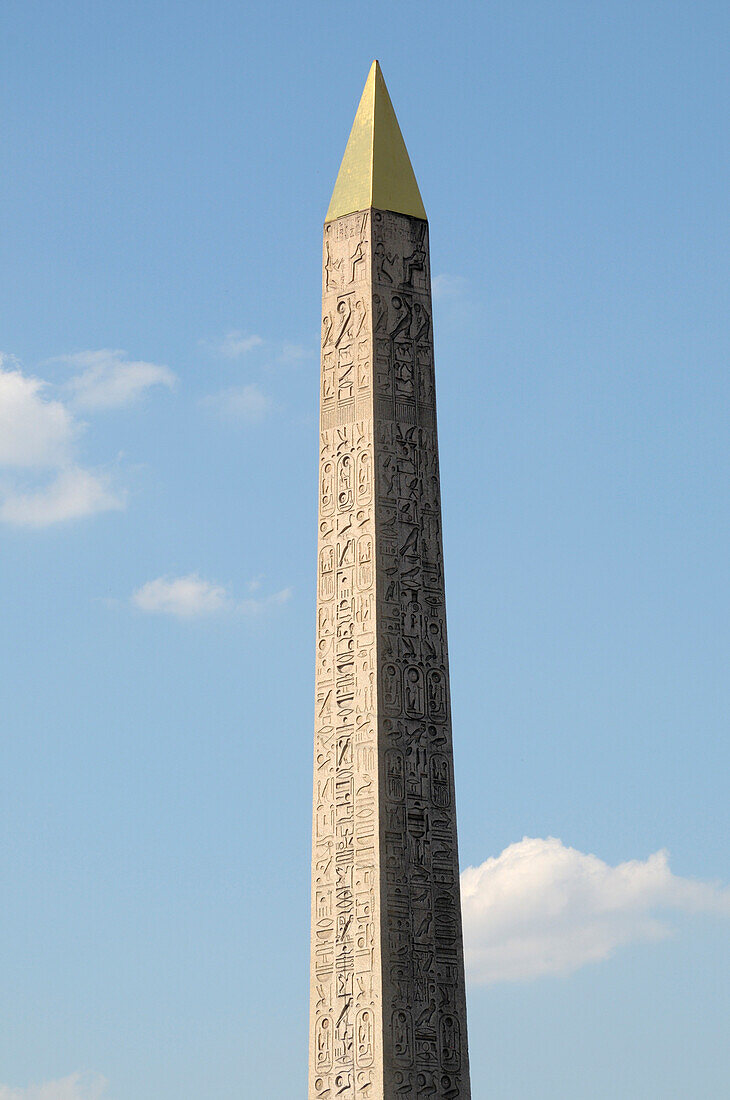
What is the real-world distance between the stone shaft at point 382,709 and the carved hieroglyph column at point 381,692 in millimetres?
11

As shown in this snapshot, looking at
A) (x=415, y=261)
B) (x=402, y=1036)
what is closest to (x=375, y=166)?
(x=415, y=261)

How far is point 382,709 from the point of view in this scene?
1800cm

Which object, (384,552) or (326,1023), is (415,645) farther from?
(326,1023)

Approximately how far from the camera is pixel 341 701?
18.2 metres

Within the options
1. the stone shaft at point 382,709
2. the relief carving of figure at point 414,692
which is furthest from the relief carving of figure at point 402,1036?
the relief carving of figure at point 414,692

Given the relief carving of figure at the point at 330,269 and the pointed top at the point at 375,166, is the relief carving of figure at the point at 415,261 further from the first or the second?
the relief carving of figure at the point at 330,269

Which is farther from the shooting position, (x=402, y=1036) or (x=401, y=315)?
(x=401, y=315)

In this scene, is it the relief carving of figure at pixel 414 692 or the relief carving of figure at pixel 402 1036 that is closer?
the relief carving of figure at pixel 402 1036

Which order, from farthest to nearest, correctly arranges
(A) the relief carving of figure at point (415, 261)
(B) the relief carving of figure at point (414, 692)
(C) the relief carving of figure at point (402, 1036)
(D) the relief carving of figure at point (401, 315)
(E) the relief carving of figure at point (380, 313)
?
1. (A) the relief carving of figure at point (415, 261)
2. (D) the relief carving of figure at point (401, 315)
3. (E) the relief carving of figure at point (380, 313)
4. (B) the relief carving of figure at point (414, 692)
5. (C) the relief carving of figure at point (402, 1036)

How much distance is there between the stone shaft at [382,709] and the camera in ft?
57.8

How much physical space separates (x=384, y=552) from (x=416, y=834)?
79.6 inches

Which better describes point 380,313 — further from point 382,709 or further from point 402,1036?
point 402,1036

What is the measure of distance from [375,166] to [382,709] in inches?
168

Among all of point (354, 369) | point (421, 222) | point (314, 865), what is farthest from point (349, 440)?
point (314, 865)
